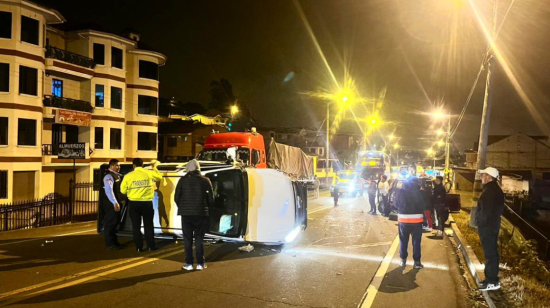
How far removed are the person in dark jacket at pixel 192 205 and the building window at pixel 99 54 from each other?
2514 cm

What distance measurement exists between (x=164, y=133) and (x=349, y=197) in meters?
27.0

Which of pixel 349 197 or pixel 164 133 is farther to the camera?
pixel 164 133

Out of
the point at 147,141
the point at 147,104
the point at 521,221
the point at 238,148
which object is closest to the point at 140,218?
the point at 238,148

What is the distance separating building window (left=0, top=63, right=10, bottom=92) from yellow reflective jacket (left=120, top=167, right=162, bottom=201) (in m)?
18.3

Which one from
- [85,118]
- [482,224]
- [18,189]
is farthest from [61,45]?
[482,224]

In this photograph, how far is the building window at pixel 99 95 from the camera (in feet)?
93.1

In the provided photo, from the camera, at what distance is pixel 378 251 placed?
28.6 feet

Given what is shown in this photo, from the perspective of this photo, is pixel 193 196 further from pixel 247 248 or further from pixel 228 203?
pixel 247 248

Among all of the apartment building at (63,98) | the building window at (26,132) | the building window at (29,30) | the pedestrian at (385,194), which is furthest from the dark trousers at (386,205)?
the building window at (29,30)

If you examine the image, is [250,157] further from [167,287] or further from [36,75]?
[36,75]

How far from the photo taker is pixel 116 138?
29.4 m

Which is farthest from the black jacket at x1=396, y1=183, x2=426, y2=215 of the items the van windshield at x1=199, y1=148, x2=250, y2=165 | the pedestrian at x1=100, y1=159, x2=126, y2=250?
the van windshield at x1=199, y1=148, x2=250, y2=165

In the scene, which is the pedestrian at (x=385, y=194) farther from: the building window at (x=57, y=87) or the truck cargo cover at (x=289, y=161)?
the building window at (x=57, y=87)

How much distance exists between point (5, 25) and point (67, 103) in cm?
556
